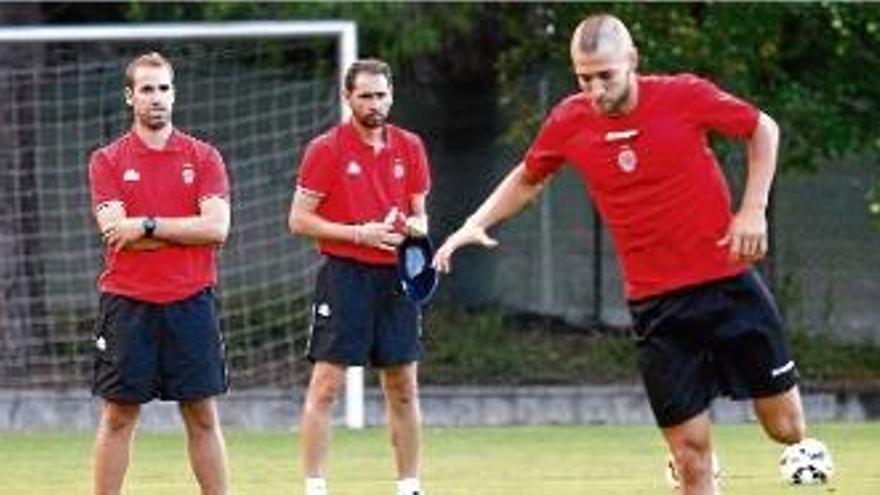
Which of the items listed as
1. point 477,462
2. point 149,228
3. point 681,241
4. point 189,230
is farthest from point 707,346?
point 477,462

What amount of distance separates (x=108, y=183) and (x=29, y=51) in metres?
9.66

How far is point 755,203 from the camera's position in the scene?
966 centimetres

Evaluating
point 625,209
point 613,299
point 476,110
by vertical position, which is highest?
point 625,209

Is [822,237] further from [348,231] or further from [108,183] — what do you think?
[108,183]

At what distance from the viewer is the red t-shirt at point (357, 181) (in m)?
12.7

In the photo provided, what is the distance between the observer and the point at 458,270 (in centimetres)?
2330

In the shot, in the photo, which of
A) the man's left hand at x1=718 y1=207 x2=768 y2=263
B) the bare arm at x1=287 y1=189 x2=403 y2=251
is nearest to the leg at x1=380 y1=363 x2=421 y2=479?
the bare arm at x1=287 y1=189 x2=403 y2=251

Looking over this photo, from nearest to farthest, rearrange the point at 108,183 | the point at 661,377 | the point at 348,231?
the point at 661,377 < the point at 108,183 < the point at 348,231

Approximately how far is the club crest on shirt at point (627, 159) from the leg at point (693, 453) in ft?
3.02

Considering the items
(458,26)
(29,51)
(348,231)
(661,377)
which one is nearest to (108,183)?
(348,231)

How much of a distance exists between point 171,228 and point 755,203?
2.48m

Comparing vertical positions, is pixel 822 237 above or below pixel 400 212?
below

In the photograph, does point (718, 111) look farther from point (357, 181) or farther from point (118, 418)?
point (357, 181)

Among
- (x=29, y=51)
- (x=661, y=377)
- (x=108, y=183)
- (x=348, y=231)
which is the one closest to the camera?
(x=661, y=377)
